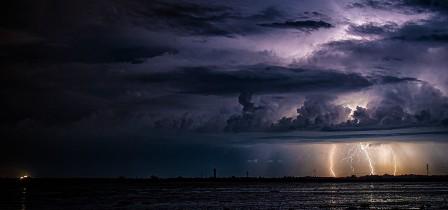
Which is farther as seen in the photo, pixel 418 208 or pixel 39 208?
pixel 39 208

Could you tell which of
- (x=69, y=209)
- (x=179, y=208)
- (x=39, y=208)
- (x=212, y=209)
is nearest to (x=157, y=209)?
(x=179, y=208)

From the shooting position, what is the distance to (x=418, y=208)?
7969 centimetres

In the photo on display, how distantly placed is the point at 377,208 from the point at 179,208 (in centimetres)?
3044

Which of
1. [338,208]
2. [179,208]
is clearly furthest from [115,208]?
[338,208]

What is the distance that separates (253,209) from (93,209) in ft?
81.1

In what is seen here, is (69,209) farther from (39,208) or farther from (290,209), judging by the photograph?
(290,209)

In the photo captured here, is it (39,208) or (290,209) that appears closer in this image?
(290,209)

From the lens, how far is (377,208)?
82.1 metres

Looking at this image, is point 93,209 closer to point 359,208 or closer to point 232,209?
point 232,209

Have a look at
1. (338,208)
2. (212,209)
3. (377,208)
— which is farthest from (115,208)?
(377,208)

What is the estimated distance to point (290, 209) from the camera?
80.8m

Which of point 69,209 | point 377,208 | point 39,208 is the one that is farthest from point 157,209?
point 377,208

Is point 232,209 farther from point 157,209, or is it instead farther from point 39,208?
point 39,208

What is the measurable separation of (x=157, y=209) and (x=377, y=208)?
33.7m
